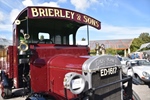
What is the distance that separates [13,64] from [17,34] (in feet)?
2.90

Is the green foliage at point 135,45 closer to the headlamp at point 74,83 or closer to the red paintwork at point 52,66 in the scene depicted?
the red paintwork at point 52,66

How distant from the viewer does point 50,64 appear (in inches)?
159

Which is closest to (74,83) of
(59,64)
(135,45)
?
(59,64)

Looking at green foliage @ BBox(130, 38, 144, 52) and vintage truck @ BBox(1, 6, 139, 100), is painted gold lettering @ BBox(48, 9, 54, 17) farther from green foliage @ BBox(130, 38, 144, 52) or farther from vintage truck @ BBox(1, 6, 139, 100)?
green foliage @ BBox(130, 38, 144, 52)

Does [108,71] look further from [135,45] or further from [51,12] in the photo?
[135,45]

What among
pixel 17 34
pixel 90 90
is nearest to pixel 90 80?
pixel 90 90

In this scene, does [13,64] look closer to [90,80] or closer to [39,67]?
[39,67]

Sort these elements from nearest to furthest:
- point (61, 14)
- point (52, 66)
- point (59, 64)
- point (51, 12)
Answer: point (59, 64)
point (52, 66)
point (51, 12)
point (61, 14)

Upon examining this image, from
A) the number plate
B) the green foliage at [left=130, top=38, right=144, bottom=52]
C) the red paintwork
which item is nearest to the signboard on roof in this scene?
the red paintwork

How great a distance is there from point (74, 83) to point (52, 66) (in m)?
1.24

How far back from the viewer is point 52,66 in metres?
3.97

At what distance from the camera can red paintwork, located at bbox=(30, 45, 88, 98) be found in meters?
3.64

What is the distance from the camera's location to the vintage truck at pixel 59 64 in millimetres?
3162

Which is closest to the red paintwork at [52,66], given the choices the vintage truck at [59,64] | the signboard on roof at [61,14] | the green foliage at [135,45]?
the vintage truck at [59,64]
